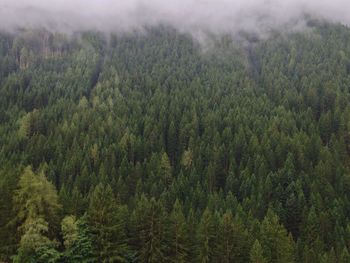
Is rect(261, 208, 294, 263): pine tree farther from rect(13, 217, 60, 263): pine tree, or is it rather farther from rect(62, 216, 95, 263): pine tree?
rect(13, 217, 60, 263): pine tree

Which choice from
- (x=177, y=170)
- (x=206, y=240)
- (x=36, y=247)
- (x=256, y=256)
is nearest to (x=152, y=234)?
(x=206, y=240)

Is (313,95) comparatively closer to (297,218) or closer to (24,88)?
(297,218)

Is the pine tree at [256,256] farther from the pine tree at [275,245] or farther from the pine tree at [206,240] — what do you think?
the pine tree at [206,240]

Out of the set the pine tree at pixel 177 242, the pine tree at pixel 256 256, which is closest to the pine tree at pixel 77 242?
the pine tree at pixel 177 242

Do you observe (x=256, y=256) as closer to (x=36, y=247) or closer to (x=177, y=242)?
(x=177, y=242)

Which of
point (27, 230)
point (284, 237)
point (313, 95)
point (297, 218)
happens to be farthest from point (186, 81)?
point (27, 230)

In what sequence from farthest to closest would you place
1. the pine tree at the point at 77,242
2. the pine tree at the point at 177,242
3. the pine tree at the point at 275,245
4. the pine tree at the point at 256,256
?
the pine tree at the point at 275,245 → the pine tree at the point at 256,256 → the pine tree at the point at 177,242 → the pine tree at the point at 77,242

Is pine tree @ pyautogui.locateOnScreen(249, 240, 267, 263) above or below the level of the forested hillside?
below

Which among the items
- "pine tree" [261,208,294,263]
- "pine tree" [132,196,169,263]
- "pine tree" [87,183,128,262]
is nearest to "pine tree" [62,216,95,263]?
"pine tree" [87,183,128,262]

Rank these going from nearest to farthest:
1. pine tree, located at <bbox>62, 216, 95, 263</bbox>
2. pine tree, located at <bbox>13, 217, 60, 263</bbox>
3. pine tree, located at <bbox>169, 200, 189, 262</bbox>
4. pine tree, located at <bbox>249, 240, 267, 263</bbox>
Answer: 1. pine tree, located at <bbox>13, 217, 60, 263</bbox>
2. pine tree, located at <bbox>62, 216, 95, 263</bbox>
3. pine tree, located at <bbox>169, 200, 189, 262</bbox>
4. pine tree, located at <bbox>249, 240, 267, 263</bbox>
